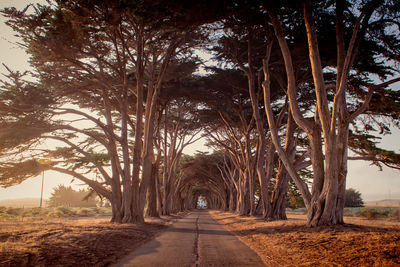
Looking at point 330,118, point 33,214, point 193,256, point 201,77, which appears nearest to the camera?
point 193,256

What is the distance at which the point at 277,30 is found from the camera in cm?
945

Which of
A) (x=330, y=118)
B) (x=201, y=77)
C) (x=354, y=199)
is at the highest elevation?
(x=201, y=77)

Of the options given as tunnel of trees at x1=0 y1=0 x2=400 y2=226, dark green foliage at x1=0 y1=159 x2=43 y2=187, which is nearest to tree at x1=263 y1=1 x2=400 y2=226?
tunnel of trees at x1=0 y1=0 x2=400 y2=226

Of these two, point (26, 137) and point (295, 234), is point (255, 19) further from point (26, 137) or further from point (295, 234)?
point (26, 137)

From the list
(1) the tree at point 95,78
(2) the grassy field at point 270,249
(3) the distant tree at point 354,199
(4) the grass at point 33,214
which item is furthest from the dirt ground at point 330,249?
(3) the distant tree at point 354,199

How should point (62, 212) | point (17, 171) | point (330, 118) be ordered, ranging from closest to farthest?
point (330, 118)
point (17, 171)
point (62, 212)

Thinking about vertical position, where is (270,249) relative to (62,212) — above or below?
above

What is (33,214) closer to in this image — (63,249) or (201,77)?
(201,77)

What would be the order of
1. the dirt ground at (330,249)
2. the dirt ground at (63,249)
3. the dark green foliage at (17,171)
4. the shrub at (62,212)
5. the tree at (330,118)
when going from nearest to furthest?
1. the dirt ground at (63,249)
2. the dirt ground at (330,249)
3. the tree at (330,118)
4. the dark green foliage at (17,171)
5. the shrub at (62,212)

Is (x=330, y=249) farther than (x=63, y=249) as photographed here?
Yes

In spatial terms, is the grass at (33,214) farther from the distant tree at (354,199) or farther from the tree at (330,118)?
the distant tree at (354,199)

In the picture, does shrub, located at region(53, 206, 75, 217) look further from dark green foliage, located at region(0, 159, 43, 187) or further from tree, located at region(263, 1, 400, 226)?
tree, located at region(263, 1, 400, 226)

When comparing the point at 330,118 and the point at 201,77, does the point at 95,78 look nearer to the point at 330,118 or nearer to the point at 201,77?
the point at 201,77

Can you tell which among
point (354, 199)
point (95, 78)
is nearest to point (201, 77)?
point (95, 78)
